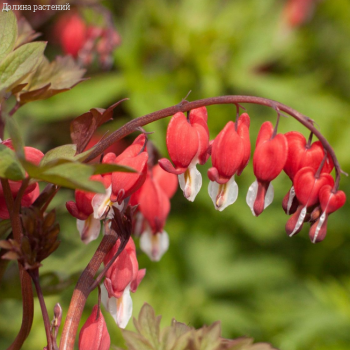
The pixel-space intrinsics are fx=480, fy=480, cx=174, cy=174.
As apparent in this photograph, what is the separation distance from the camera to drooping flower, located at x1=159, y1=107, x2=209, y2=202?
62 centimetres

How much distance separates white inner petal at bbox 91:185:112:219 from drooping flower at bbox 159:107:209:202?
3.2 inches

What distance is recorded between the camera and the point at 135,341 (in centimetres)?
57

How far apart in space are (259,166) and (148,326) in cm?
25

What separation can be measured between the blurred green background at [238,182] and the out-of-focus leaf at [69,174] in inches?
47.7

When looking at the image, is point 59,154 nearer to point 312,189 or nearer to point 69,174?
point 69,174

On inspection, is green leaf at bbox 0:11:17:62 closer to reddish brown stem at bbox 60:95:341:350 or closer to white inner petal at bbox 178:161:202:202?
reddish brown stem at bbox 60:95:341:350

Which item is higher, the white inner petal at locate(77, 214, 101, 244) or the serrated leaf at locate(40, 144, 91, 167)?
the serrated leaf at locate(40, 144, 91, 167)

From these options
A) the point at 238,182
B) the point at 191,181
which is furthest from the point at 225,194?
the point at 238,182

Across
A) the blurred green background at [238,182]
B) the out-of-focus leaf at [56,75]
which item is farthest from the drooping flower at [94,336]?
the blurred green background at [238,182]

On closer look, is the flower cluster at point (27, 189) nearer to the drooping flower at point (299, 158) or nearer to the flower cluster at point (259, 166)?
the flower cluster at point (259, 166)

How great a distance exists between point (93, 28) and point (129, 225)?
1.02m

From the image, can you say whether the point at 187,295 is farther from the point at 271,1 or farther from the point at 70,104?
the point at 271,1

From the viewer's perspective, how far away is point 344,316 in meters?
1.74

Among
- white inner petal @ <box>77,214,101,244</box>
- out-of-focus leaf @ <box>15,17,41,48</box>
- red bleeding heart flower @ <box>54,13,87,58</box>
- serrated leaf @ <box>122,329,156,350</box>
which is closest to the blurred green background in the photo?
red bleeding heart flower @ <box>54,13,87,58</box>
